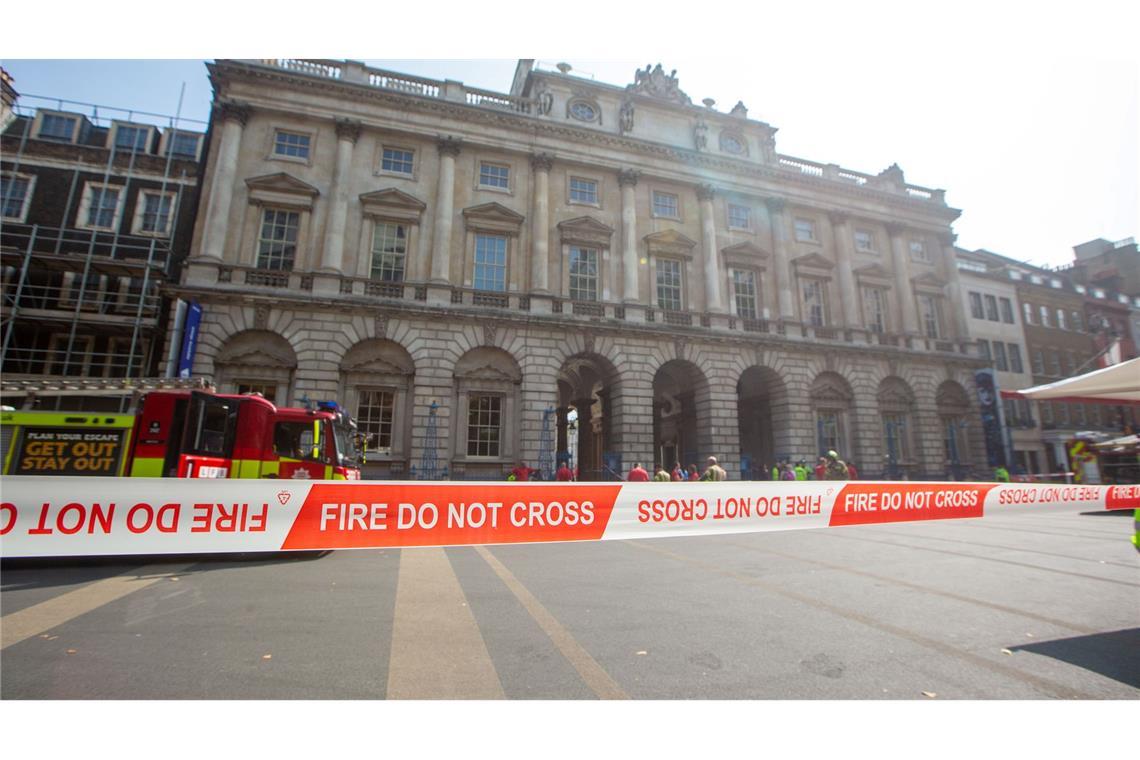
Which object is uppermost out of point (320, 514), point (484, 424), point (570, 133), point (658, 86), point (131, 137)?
point (658, 86)

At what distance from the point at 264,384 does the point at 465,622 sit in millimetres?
16193

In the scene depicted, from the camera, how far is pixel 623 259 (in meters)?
22.6

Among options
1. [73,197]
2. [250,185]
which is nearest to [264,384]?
[250,185]

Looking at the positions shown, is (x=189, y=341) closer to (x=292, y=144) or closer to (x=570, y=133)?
(x=292, y=144)

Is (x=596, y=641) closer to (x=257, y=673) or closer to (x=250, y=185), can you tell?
(x=257, y=673)

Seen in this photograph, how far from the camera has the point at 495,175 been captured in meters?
22.4

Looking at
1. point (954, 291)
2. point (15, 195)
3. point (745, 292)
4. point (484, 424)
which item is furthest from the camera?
point (954, 291)

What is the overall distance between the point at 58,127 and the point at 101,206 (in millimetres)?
4933

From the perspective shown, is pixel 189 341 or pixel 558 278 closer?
pixel 189 341

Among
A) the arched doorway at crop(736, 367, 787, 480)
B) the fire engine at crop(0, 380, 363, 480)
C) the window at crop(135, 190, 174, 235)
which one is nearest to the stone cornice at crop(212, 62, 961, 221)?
the window at crop(135, 190, 174, 235)

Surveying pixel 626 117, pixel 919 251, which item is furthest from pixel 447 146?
pixel 919 251

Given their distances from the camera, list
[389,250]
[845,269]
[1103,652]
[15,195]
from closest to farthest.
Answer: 1. [1103,652]
2. [389,250]
3. [15,195]
4. [845,269]

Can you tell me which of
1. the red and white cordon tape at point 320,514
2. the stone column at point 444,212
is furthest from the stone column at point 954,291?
the red and white cordon tape at point 320,514

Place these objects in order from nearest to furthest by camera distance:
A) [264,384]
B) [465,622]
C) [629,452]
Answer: [465,622]
[264,384]
[629,452]
